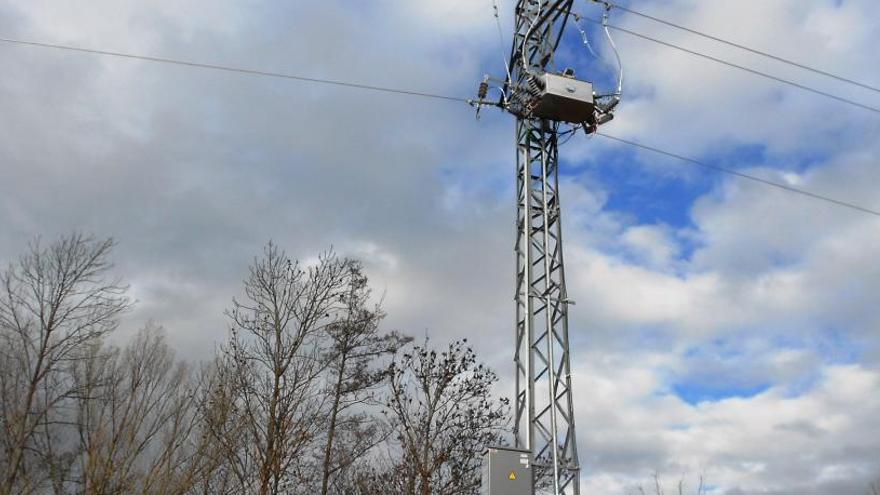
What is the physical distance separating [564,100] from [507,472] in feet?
26.0

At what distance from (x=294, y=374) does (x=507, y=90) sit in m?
8.55

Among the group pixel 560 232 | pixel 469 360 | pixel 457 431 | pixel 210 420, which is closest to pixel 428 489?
pixel 457 431

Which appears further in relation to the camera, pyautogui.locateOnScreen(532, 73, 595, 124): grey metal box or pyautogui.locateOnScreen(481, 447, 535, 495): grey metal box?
pyautogui.locateOnScreen(532, 73, 595, 124): grey metal box

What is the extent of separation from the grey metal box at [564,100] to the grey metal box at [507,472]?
741 centimetres

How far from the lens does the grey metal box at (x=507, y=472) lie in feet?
40.7

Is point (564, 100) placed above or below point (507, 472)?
above

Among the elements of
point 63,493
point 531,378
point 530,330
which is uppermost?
point 530,330

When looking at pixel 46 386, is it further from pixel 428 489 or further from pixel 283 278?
pixel 428 489

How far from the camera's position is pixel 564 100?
50.4 ft

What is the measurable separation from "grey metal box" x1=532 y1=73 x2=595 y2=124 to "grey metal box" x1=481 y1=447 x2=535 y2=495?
7407 millimetres

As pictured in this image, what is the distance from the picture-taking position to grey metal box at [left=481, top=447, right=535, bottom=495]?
12.4 meters

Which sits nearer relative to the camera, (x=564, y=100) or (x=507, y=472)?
(x=507, y=472)

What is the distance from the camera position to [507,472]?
41.0 ft

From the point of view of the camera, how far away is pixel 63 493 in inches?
802
